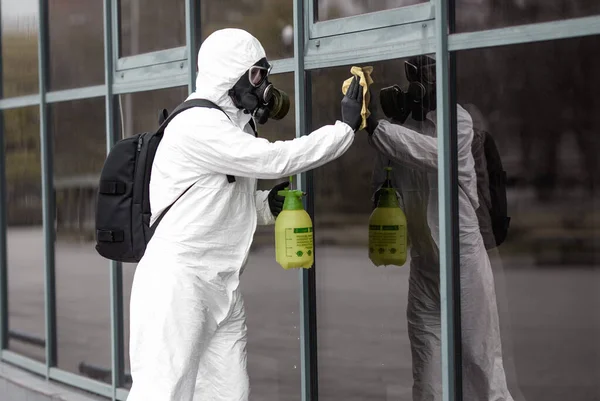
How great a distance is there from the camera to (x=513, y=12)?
379cm

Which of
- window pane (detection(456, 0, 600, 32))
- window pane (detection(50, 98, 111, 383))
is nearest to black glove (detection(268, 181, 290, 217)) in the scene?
window pane (detection(456, 0, 600, 32))

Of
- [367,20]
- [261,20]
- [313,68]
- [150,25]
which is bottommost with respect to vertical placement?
[313,68]

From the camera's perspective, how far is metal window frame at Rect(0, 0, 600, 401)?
159 inches

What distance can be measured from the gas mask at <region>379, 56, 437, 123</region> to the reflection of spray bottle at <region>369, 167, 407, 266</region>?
0.28 metres

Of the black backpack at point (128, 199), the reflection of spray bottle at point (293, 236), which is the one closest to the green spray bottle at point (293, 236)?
the reflection of spray bottle at point (293, 236)

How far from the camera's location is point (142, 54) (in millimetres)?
5953

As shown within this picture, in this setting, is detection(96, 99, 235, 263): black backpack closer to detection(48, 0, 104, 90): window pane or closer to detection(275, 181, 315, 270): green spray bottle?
detection(275, 181, 315, 270): green spray bottle

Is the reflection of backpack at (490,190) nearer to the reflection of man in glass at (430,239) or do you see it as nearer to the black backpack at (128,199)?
the reflection of man in glass at (430,239)

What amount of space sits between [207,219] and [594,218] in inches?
61.1

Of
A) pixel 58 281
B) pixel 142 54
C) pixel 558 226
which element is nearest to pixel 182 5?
pixel 142 54

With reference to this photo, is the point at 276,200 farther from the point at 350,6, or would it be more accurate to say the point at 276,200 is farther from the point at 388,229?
the point at 350,6

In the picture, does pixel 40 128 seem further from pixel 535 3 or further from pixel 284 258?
pixel 535 3

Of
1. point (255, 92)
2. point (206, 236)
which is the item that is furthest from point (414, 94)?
point (206, 236)

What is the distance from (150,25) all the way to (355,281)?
7.35 ft
